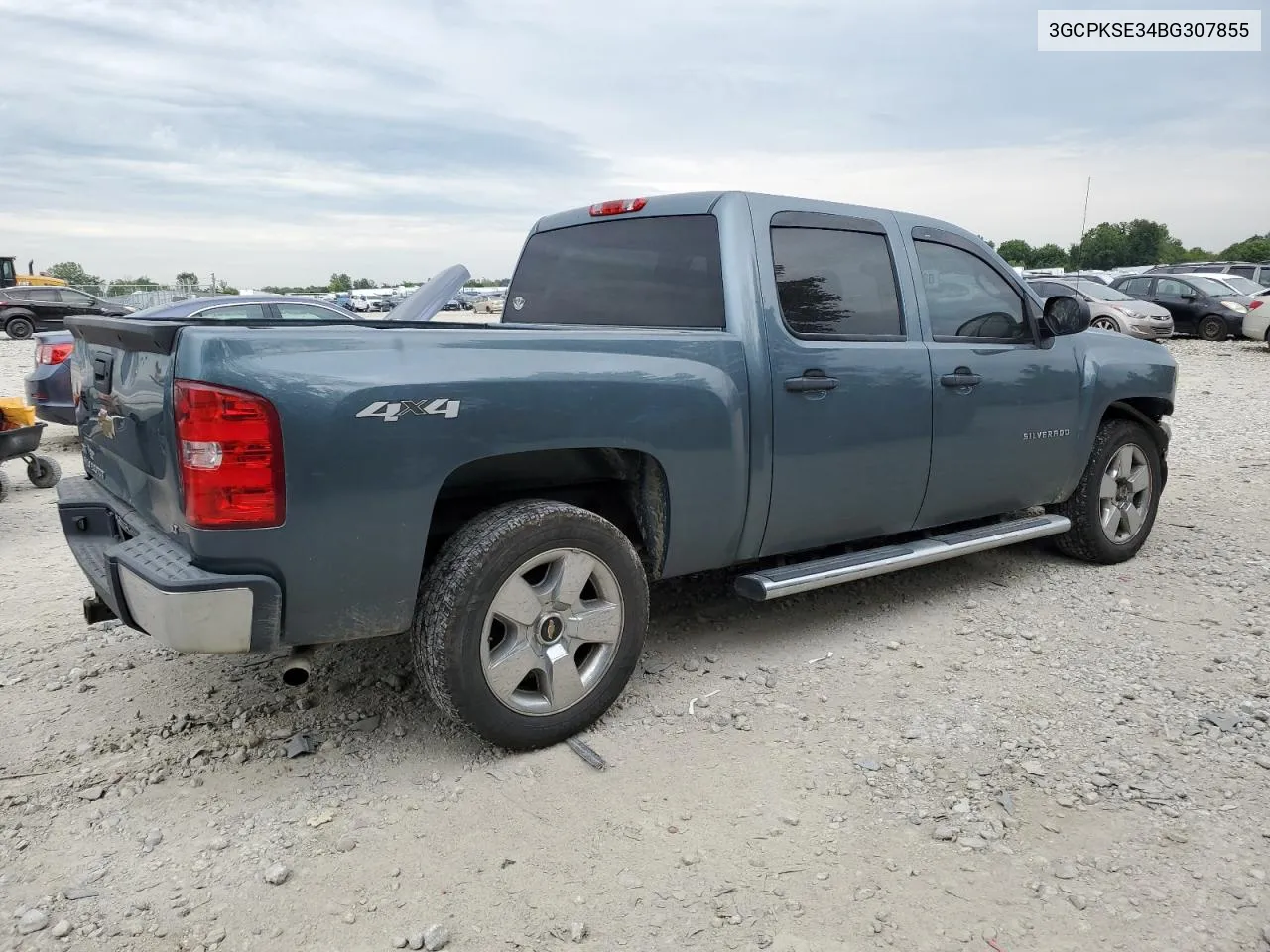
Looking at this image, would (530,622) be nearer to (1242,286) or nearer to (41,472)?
(41,472)

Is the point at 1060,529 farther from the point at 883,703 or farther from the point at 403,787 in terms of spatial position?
the point at 403,787

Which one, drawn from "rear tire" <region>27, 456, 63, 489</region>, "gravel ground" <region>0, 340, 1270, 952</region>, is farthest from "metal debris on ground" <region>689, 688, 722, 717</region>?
"rear tire" <region>27, 456, 63, 489</region>

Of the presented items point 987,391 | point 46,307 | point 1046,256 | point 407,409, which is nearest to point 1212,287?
point 987,391

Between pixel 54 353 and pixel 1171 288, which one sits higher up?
pixel 1171 288

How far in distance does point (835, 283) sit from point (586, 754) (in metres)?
2.13

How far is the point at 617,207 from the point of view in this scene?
13.8 ft

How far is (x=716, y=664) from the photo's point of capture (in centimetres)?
393

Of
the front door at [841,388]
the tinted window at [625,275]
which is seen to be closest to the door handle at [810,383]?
the front door at [841,388]

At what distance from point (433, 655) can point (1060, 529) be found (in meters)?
3.36

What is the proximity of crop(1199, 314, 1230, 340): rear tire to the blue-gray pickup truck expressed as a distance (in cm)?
1806

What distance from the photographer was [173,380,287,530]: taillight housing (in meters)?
2.52

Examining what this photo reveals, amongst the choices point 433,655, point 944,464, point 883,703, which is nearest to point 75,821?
point 433,655

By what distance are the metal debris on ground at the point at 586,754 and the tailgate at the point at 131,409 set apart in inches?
56.5

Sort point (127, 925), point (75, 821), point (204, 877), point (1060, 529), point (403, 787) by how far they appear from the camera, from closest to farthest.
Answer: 1. point (127, 925)
2. point (204, 877)
3. point (75, 821)
4. point (403, 787)
5. point (1060, 529)
